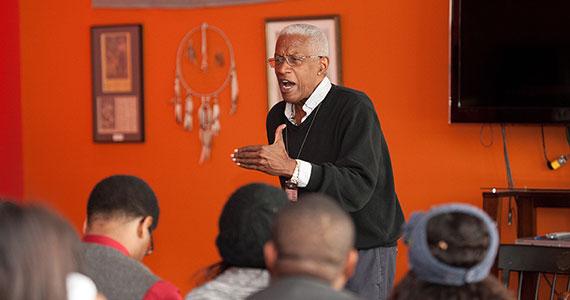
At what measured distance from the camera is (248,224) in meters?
2.07

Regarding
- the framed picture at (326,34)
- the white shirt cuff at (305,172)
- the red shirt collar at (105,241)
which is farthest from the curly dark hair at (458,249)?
the framed picture at (326,34)

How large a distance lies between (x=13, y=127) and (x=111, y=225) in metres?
3.33

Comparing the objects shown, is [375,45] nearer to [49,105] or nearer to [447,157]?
[447,157]

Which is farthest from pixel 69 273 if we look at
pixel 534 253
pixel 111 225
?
pixel 534 253

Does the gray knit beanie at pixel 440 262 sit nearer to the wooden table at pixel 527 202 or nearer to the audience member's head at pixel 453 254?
the audience member's head at pixel 453 254

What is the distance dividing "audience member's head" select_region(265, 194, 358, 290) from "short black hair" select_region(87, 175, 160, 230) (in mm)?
834

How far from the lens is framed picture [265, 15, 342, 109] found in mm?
4719

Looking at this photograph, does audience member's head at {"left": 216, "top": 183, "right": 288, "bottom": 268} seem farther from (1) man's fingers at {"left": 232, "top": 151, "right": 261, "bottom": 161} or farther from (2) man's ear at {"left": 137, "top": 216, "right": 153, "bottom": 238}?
(1) man's fingers at {"left": 232, "top": 151, "right": 261, "bottom": 161}

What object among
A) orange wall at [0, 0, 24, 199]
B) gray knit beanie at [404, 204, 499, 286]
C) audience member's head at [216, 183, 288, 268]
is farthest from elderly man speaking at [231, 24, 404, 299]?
orange wall at [0, 0, 24, 199]

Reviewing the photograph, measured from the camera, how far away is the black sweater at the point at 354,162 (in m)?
3.04

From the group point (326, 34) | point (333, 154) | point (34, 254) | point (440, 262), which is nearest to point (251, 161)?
point (333, 154)

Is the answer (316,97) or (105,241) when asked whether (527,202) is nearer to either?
(316,97)

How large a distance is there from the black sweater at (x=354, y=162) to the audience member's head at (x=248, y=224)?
0.92m

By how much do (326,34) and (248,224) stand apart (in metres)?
2.77
